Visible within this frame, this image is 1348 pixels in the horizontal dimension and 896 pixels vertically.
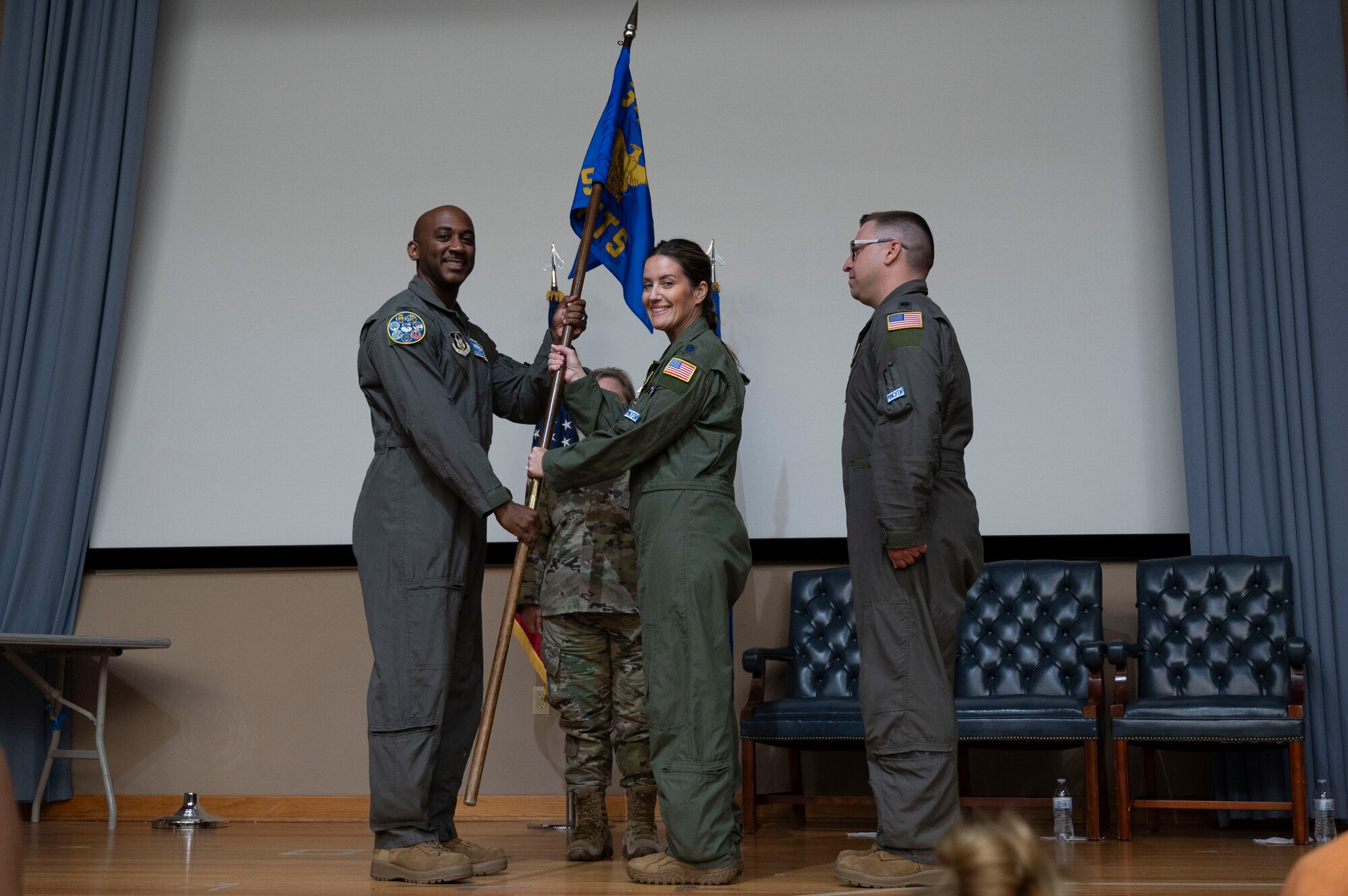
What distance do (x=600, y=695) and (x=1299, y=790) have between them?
2269mm

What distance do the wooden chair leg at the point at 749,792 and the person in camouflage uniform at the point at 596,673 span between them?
2.61ft

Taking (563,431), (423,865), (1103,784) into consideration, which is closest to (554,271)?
(563,431)

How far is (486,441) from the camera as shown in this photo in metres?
3.43

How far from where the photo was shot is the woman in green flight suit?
2.88 m

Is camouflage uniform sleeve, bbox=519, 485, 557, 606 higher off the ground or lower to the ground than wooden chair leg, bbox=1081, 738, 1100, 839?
higher

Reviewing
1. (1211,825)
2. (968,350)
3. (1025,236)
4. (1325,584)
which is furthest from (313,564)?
(1325,584)

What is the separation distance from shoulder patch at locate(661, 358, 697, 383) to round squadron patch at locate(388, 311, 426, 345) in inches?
26.6

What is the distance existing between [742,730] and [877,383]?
1674 mm

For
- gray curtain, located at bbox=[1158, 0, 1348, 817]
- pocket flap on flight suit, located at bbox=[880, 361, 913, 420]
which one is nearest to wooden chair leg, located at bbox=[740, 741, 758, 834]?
gray curtain, located at bbox=[1158, 0, 1348, 817]

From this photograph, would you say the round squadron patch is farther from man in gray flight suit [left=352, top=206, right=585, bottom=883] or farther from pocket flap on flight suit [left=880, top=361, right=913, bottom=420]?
pocket flap on flight suit [left=880, top=361, right=913, bottom=420]

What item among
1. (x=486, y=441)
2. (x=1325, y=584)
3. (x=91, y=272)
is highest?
(x=91, y=272)

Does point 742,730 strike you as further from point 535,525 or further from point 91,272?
point 91,272

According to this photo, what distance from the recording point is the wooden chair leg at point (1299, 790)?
12.3 feet

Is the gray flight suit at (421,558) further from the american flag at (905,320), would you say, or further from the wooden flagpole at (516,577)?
the american flag at (905,320)
